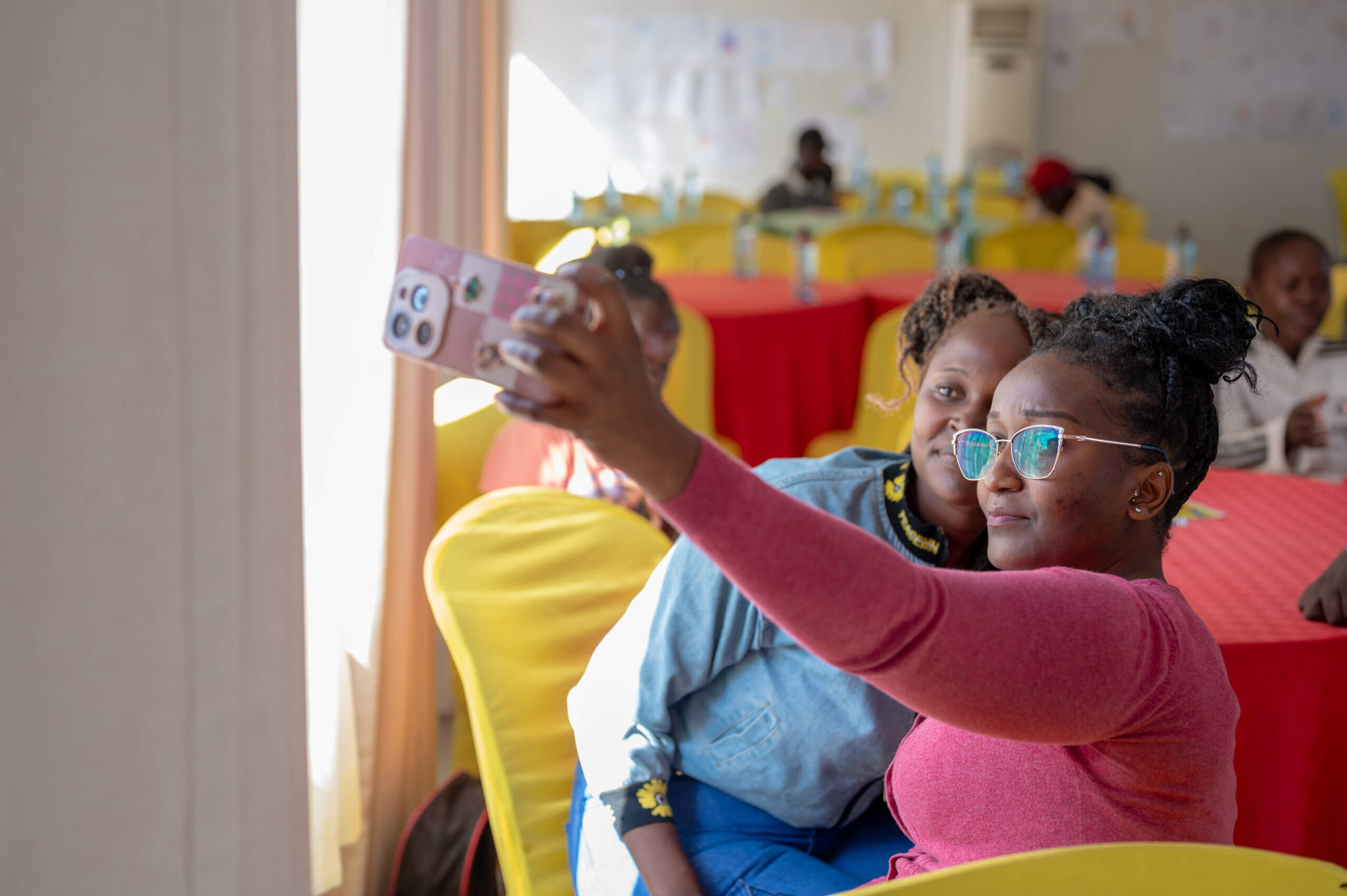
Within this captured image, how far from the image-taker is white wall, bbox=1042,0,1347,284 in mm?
9273

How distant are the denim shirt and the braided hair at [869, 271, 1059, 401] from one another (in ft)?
0.77

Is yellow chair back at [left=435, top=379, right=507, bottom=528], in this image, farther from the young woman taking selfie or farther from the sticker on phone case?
the sticker on phone case

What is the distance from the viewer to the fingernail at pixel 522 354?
654 mm

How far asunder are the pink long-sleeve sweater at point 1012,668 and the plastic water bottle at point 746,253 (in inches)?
144

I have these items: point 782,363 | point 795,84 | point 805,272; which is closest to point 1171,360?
point 782,363

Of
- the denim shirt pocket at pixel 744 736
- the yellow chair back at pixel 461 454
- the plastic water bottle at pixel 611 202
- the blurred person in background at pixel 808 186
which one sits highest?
the blurred person in background at pixel 808 186

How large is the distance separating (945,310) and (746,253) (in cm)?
313

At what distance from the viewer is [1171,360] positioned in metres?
0.97

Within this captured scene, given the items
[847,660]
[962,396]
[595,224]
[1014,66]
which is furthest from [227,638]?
[1014,66]

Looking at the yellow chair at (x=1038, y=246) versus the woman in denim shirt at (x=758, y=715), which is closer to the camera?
the woman in denim shirt at (x=758, y=715)

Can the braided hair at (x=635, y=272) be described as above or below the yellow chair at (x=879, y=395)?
above

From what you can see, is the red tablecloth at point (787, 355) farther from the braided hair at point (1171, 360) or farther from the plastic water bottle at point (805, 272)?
the braided hair at point (1171, 360)

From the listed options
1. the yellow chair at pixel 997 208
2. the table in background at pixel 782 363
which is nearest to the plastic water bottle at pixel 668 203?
the yellow chair at pixel 997 208

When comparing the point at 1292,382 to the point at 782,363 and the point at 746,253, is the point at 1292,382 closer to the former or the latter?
the point at 782,363
